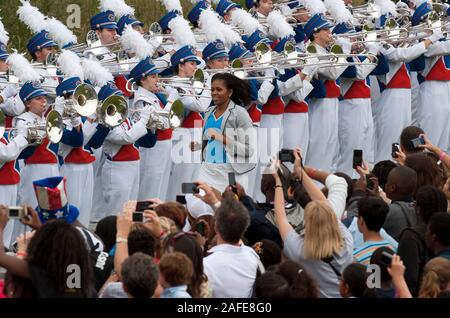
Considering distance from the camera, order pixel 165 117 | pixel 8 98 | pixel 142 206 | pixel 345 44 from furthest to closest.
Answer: pixel 345 44 < pixel 165 117 < pixel 8 98 < pixel 142 206

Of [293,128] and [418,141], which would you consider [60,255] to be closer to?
[418,141]

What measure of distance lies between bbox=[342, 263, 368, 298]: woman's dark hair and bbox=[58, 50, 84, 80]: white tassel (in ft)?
17.5

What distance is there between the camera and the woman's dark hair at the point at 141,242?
839 centimetres

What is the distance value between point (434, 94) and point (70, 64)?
5.02 m

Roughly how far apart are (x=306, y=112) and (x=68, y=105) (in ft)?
11.5

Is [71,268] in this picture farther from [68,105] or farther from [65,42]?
[65,42]

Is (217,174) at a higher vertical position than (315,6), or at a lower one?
lower

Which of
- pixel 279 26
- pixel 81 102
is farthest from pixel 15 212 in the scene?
pixel 279 26

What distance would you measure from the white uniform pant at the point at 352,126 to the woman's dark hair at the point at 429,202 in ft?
21.1

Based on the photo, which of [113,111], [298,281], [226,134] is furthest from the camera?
[113,111]

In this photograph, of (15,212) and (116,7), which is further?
(116,7)

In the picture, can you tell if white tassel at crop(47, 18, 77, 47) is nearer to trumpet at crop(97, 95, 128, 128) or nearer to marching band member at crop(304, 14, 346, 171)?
trumpet at crop(97, 95, 128, 128)

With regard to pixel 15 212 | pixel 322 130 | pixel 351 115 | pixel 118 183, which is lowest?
pixel 118 183

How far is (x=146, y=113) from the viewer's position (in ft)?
44.5
